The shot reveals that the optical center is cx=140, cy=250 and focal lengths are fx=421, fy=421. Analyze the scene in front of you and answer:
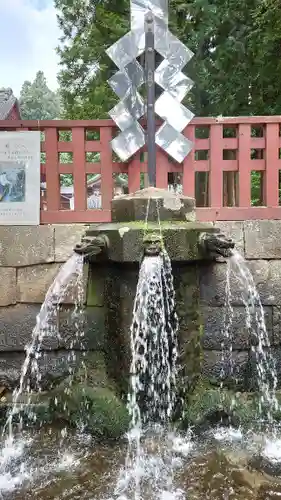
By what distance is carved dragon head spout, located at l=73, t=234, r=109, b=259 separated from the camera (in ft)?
9.17

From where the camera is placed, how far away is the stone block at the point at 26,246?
3.72 meters

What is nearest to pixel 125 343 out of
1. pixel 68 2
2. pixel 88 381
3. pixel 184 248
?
pixel 88 381

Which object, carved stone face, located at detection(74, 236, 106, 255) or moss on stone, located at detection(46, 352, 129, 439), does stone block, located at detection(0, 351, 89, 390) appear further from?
carved stone face, located at detection(74, 236, 106, 255)

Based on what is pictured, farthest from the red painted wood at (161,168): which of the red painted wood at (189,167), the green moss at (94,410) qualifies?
the green moss at (94,410)

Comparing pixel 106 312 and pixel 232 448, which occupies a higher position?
pixel 106 312

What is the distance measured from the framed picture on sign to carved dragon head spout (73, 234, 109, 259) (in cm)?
108

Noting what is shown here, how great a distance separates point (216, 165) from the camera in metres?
3.73

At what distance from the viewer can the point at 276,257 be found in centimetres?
371

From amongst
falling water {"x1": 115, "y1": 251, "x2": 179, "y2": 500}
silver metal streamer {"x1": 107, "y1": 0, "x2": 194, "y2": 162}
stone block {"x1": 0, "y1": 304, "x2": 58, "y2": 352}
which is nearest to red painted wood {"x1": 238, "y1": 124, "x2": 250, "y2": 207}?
silver metal streamer {"x1": 107, "y1": 0, "x2": 194, "y2": 162}

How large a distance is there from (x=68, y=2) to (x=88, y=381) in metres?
11.0

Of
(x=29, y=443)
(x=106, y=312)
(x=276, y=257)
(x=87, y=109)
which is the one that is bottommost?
(x=29, y=443)

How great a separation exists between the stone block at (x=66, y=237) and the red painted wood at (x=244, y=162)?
1439mm

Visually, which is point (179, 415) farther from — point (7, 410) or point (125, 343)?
point (7, 410)

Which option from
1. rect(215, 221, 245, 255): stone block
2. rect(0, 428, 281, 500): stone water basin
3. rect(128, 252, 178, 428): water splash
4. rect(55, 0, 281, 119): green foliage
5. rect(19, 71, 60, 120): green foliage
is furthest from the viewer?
rect(19, 71, 60, 120): green foliage
